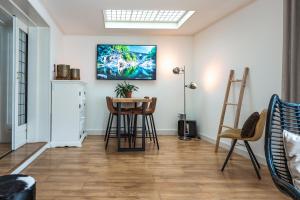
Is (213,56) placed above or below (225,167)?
above

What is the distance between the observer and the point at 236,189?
2.62m

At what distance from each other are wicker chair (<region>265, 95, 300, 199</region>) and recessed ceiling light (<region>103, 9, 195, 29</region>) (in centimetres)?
367

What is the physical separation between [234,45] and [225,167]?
2.10 metres

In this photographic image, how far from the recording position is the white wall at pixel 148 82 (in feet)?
19.5

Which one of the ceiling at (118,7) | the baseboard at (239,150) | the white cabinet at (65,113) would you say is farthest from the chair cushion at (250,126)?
the white cabinet at (65,113)

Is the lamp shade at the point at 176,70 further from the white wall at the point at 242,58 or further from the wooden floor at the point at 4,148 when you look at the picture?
the wooden floor at the point at 4,148

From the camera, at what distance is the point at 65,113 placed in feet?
14.9

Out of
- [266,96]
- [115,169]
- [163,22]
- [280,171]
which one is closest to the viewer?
[280,171]

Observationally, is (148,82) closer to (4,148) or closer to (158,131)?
(158,131)

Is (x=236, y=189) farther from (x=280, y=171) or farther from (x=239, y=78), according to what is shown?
(x=239, y=78)

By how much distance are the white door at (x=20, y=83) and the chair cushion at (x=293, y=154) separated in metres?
3.64

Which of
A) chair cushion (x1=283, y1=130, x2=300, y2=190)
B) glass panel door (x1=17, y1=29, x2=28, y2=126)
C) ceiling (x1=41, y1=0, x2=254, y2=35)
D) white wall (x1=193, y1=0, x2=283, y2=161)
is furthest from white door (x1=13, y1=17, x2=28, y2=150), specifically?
chair cushion (x1=283, y1=130, x2=300, y2=190)

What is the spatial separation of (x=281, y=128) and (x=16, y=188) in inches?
67.4

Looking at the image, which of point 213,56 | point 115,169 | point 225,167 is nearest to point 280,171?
point 225,167
